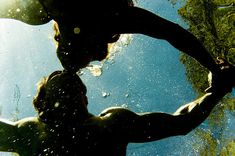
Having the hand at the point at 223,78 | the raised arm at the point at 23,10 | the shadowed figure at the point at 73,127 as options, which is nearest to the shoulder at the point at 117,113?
the shadowed figure at the point at 73,127

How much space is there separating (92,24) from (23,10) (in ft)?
2.81

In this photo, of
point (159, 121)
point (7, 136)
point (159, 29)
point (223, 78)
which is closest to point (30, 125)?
point (7, 136)

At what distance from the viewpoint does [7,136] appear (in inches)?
142

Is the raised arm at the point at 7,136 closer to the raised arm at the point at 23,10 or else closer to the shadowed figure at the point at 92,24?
the shadowed figure at the point at 92,24

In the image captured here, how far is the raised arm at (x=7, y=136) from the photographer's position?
3604 millimetres

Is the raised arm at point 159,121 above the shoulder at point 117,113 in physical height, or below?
below

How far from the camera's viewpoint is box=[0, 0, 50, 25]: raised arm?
13.0 feet

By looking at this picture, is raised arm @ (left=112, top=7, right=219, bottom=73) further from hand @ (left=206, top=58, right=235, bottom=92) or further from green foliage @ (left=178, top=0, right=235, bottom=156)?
green foliage @ (left=178, top=0, right=235, bottom=156)

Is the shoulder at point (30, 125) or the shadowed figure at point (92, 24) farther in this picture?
the shadowed figure at point (92, 24)

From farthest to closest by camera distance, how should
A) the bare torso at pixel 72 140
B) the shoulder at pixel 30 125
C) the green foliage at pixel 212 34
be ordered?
1. the green foliage at pixel 212 34
2. the shoulder at pixel 30 125
3. the bare torso at pixel 72 140

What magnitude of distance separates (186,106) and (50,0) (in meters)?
2.13

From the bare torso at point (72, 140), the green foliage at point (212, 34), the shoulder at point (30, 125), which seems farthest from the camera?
the green foliage at point (212, 34)

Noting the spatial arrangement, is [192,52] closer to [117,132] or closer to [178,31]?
[178,31]

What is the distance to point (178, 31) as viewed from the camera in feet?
12.7
